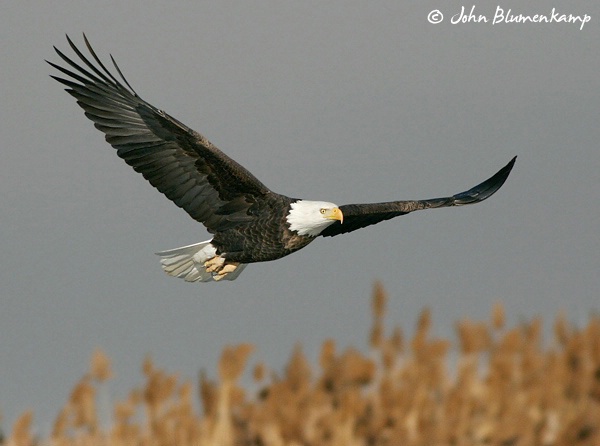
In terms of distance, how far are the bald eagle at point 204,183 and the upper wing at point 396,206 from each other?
10.5 inches

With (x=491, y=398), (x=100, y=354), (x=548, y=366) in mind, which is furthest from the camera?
(x=548, y=366)

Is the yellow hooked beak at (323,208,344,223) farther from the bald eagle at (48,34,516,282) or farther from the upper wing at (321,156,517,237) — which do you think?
the upper wing at (321,156,517,237)

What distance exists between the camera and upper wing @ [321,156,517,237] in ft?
27.0

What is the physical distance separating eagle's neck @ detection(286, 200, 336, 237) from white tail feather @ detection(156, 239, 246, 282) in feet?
2.82

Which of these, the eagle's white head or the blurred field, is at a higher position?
the eagle's white head

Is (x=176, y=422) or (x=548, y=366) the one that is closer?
(x=176, y=422)

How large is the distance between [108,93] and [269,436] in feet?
14.3

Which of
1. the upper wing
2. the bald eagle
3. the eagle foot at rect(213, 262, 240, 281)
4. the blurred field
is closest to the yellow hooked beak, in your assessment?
the bald eagle

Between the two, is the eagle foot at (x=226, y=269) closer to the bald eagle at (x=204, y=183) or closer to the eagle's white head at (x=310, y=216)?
the bald eagle at (x=204, y=183)

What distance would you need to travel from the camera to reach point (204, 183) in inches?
304

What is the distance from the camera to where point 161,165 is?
7637mm

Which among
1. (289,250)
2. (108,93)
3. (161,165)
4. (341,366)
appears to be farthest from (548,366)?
(108,93)

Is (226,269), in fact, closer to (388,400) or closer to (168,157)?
(168,157)

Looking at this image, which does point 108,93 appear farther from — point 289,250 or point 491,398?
point 491,398
